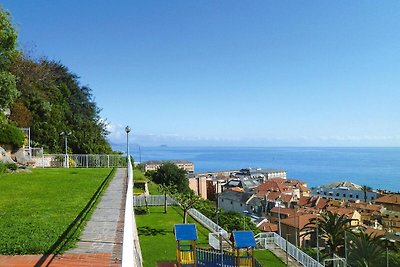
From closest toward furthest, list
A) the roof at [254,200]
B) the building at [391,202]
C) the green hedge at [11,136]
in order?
the green hedge at [11,136], the building at [391,202], the roof at [254,200]

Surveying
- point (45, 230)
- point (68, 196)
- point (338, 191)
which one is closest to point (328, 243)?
point (68, 196)

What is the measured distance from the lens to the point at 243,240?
13.6 metres

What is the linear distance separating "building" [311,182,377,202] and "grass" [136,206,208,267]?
69.4 metres

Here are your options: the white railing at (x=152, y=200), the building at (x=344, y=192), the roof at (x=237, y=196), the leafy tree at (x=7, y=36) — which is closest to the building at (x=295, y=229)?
the white railing at (x=152, y=200)

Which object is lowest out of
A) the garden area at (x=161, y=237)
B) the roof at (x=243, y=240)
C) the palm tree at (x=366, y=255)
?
the palm tree at (x=366, y=255)

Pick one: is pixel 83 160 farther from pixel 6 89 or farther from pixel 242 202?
pixel 242 202

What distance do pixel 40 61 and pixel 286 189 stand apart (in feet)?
190

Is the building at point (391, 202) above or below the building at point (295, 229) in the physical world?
below

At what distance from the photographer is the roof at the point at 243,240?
43.9 ft

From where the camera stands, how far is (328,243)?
23781 mm

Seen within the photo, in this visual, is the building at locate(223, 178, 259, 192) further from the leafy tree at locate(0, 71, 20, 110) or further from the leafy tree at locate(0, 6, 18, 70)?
the leafy tree at locate(0, 6, 18, 70)

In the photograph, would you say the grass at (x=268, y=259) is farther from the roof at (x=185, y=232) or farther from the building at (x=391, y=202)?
the building at (x=391, y=202)

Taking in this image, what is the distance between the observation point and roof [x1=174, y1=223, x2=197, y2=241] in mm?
12789

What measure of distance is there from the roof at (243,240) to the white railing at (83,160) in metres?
12.7
